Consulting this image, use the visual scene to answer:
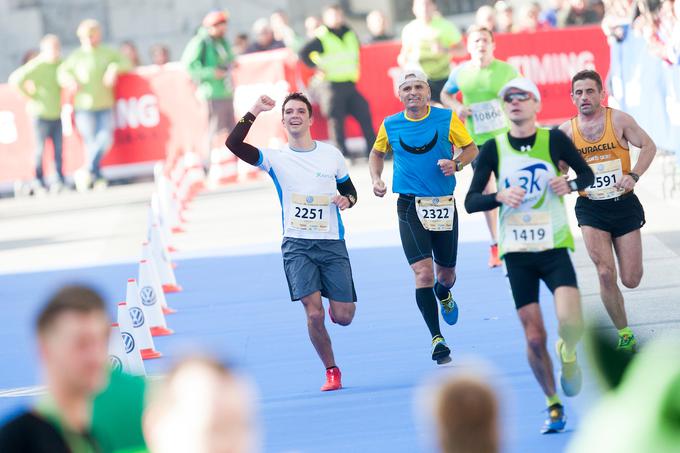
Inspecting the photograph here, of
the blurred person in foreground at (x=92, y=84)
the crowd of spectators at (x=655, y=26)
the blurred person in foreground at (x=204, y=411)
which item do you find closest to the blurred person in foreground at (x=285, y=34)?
the blurred person in foreground at (x=92, y=84)

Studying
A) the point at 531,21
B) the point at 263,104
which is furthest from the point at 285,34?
the point at 263,104

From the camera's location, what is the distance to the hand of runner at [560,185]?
8.00 meters

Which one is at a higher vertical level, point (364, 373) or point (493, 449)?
point (493, 449)

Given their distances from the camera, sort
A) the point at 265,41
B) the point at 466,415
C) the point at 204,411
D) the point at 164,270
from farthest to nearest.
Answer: the point at 265,41
the point at 164,270
the point at 204,411
the point at 466,415

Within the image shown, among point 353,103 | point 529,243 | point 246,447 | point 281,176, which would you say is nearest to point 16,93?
point 353,103

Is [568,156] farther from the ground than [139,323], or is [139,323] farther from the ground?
[568,156]

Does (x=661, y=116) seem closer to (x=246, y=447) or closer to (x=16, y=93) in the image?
(x=16, y=93)

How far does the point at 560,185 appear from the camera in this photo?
26.2 feet

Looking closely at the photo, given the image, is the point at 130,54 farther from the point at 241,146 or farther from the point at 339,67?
the point at 241,146

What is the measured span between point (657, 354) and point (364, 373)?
703 cm

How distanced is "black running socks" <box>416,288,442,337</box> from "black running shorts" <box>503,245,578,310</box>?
78.6 inches

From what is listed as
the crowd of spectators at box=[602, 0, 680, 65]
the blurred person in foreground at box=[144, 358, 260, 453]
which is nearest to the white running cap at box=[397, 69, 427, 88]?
the crowd of spectators at box=[602, 0, 680, 65]

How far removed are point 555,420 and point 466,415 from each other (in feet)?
16.7

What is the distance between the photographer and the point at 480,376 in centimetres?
291
